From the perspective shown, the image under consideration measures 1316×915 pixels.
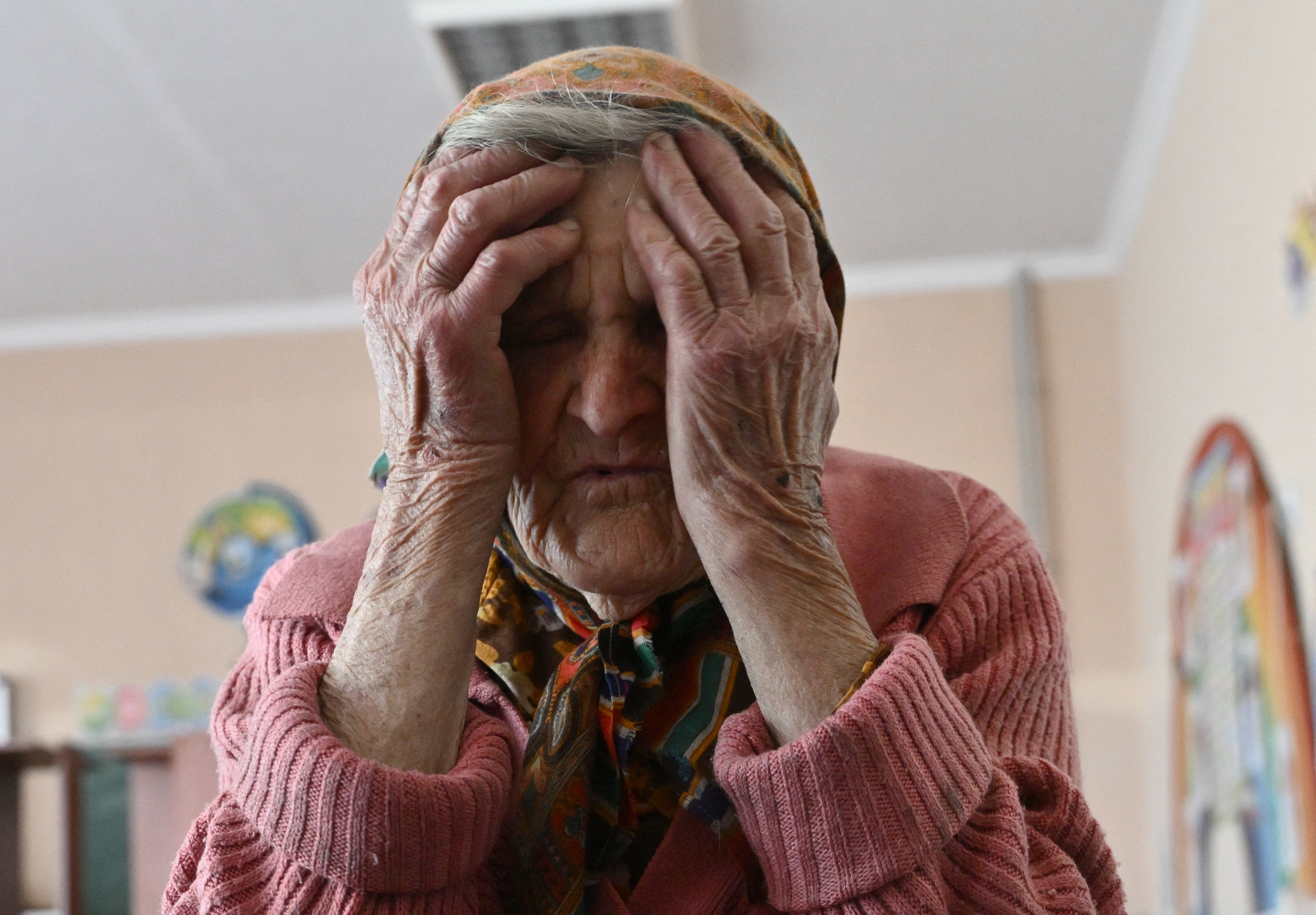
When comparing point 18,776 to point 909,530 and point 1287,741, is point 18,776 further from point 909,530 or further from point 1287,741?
point 1287,741

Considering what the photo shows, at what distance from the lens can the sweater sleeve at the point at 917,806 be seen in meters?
0.77

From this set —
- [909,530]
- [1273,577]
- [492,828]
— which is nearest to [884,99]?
[1273,577]

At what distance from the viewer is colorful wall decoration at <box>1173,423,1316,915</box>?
199 cm

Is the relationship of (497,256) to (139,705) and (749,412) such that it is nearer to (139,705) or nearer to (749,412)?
(749,412)

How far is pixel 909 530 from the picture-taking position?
0.98m

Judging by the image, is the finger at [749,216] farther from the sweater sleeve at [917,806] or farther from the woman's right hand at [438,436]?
the sweater sleeve at [917,806]

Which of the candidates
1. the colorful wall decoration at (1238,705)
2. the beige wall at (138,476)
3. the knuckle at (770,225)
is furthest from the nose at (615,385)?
the beige wall at (138,476)

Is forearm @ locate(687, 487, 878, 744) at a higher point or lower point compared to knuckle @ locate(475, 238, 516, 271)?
lower

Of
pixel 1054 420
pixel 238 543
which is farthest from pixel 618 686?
pixel 238 543

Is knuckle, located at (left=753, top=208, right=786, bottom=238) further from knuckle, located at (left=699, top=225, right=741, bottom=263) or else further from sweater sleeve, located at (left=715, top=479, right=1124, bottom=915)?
sweater sleeve, located at (left=715, top=479, right=1124, bottom=915)

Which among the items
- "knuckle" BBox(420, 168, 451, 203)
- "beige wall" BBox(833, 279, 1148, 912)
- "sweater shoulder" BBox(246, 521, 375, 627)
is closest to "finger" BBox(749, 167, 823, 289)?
"knuckle" BBox(420, 168, 451, 203)

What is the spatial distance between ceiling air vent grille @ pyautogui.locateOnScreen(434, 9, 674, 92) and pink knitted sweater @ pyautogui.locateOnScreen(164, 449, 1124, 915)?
6.81 feet

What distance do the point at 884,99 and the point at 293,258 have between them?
74.3 inches

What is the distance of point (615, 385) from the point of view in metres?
0.88
